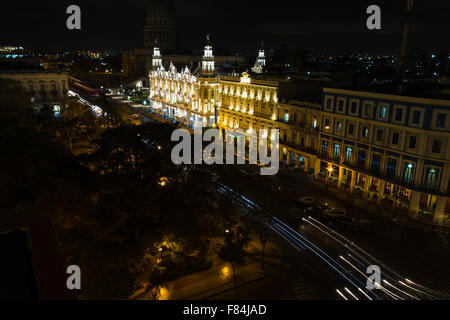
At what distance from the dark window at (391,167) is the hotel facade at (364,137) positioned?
0.34 feet

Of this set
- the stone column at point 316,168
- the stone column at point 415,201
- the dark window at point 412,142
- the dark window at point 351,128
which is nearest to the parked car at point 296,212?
the stone column at point 316,168

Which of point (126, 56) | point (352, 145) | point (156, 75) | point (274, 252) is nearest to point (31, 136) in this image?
point (274, 252)

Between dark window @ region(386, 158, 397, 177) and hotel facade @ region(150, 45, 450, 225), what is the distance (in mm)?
105

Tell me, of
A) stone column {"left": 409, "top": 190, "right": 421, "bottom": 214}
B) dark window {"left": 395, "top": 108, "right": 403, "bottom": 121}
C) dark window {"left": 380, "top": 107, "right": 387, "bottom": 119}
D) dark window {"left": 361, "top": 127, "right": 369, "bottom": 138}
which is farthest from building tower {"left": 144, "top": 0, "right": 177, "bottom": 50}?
stone column {"left": 409, "top": 190, "right": 421, "bottom": 214}

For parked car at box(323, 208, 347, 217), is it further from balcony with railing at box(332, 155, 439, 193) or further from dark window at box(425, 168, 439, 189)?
dark window at box(425, 168, 439, 189)

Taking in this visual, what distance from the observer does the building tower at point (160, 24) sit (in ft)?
527

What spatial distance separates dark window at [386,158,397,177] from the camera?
38344 millimetres

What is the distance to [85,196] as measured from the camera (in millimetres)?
24469

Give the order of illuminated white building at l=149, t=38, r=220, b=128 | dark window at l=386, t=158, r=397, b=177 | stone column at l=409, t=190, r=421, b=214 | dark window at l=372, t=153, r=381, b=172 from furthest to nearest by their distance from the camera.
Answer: illuminated white building at l=149, t=38, r=220, b=128 < dark window at l=372, t=153, r=381, b=172 < dark window at l=386, t=158, r=397, b=177 < stone column at l=409, t=190, r=421, b=214

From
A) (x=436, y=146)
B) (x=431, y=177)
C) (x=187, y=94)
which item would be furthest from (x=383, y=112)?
(x=187, y=94)

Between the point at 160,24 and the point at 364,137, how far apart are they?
144 meters

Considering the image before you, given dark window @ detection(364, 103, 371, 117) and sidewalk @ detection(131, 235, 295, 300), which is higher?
dark window @ detection(364, 103, 371, 117)

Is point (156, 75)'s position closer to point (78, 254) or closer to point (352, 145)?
point (352, 145)

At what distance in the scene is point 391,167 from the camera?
127 feet
